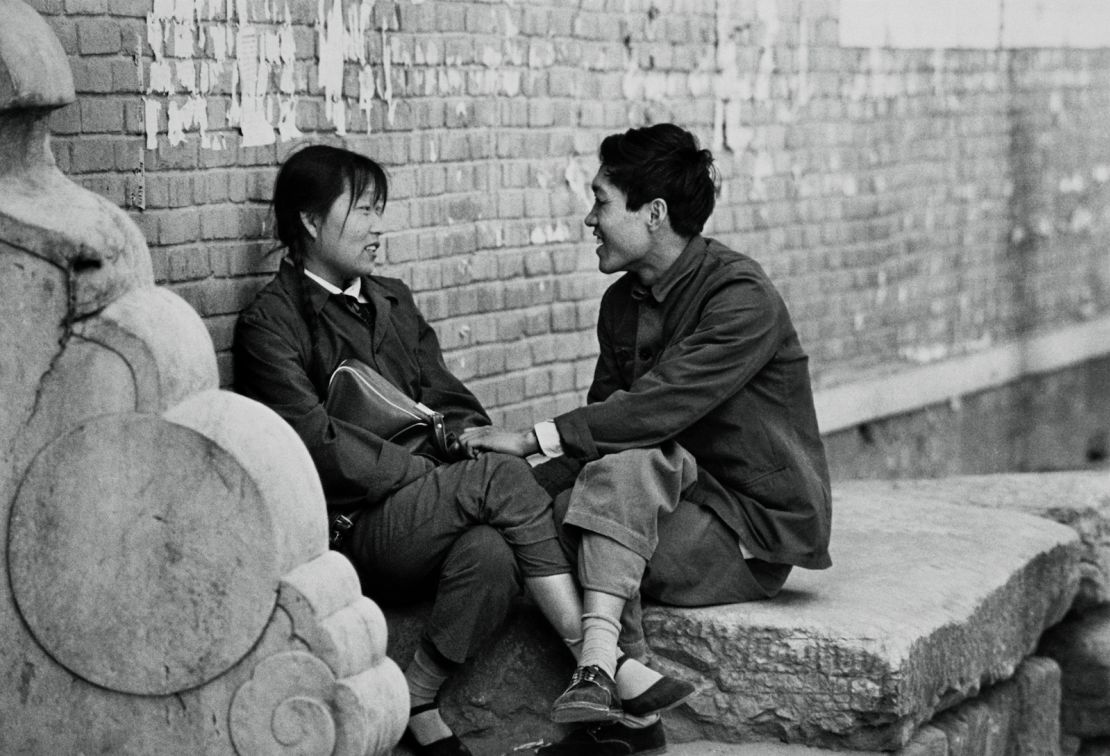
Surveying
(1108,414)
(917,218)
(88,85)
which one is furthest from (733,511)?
(1108,414)

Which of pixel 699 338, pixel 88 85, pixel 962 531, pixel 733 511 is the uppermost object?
pixel 88 85

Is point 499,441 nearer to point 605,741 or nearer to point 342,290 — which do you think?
point 342,290

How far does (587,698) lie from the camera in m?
4.22

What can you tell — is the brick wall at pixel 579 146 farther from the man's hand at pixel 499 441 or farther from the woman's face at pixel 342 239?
the man's hand at pixel 499 441

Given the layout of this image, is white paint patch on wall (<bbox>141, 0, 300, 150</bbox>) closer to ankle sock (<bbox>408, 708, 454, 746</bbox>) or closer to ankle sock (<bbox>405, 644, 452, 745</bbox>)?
ankle sock (<bbox>405, 644, 452, 745</bbox>)

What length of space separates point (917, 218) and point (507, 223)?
3484mm

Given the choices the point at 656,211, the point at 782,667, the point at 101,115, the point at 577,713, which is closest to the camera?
the point at 577,713

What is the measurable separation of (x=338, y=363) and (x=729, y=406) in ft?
3.22

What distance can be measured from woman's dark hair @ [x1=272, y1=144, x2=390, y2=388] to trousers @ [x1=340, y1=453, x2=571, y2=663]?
1.43ft

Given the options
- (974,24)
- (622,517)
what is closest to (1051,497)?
(622,517)

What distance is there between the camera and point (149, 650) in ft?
12.2

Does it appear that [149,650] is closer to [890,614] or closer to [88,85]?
[88,85]

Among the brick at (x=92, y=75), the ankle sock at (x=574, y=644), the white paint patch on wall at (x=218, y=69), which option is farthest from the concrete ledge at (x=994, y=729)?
the brick at (x=92, y=75)

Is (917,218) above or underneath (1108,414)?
above
